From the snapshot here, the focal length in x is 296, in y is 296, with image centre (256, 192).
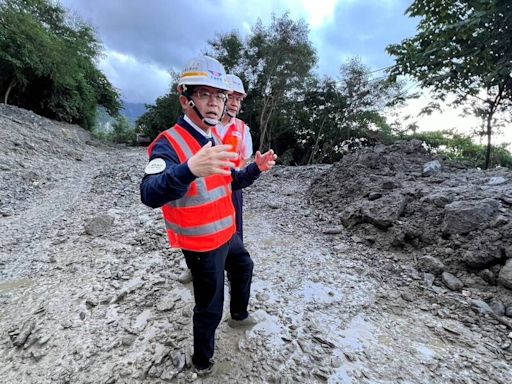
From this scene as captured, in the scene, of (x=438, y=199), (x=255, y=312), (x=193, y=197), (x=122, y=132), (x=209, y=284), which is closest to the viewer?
(x=193, y=197)

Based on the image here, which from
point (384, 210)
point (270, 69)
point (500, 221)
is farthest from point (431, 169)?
point (270, 69)

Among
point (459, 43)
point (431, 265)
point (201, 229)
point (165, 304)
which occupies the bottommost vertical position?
point (165, 304)

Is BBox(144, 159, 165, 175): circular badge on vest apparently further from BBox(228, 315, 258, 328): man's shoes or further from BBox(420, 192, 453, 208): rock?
BBox(420, 192, 453, 208): rock

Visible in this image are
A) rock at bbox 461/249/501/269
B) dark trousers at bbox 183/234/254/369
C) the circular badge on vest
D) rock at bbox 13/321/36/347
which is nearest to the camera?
the circular badge on vest

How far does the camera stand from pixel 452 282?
271 cm

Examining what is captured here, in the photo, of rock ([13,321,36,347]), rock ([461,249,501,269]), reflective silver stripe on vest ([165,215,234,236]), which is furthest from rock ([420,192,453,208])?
rock ([13,321,36,347])

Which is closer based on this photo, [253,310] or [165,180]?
[165,180]

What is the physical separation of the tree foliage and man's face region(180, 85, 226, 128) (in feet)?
50.0

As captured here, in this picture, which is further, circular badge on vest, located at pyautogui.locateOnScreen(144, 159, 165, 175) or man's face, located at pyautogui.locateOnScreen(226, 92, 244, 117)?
man's face, located at pyautogui.locateOnScreen(226, 92, 244, 117)

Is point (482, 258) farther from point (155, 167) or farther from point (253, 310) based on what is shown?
point (155, 167)

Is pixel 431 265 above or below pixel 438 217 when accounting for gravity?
below

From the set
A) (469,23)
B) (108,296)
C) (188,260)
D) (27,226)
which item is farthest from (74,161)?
(469,23)

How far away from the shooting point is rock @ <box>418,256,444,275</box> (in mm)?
2902

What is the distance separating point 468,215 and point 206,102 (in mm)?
3107
